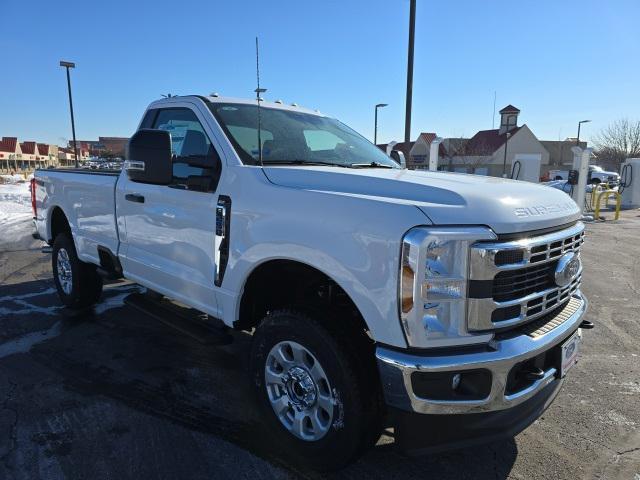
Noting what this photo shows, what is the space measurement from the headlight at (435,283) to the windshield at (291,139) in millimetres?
1424

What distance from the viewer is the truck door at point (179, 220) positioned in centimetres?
310

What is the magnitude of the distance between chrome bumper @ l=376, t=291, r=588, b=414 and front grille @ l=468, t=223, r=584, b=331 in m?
0.11

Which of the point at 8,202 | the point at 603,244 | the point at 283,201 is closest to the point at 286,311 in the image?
Result: the point at 283,201

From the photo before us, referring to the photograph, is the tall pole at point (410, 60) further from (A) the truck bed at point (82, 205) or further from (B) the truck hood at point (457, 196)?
(B) the truck hood at point (457, 196)

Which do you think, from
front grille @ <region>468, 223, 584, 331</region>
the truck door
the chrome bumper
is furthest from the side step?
front grille @ <region>468, 223, 584, 331</region>

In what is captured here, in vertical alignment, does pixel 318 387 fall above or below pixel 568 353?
below

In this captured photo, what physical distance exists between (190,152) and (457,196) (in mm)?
2056

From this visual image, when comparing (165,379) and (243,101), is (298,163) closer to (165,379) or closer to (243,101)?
(243,101)

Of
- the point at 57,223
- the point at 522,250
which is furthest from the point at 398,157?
the point at 57,223

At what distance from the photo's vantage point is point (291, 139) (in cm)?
350

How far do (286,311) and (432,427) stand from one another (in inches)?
37.2

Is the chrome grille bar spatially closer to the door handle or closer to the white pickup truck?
the white pickup truck

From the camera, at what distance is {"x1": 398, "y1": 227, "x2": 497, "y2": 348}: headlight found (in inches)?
78.9

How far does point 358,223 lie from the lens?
221 centimetres
